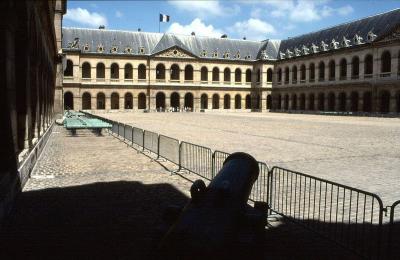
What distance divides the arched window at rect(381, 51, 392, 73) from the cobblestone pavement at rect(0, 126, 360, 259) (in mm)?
42278

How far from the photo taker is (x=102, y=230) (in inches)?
231

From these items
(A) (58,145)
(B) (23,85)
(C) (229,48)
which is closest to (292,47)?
(C) (229,48)

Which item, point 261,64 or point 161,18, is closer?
point 161,18

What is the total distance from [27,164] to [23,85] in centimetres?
242

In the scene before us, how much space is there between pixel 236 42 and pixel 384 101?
3094cm

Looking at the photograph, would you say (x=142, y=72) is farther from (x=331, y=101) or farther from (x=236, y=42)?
(x=331, y=101)

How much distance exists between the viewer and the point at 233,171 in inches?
179

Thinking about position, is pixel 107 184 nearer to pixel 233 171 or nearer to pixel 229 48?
pixel 233 171

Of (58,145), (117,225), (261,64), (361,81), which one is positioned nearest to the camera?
(117,225)

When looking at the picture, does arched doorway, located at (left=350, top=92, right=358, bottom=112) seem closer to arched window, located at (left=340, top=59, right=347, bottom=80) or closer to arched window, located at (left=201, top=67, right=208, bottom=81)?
arched window, located at (left=340, top=59, right=347, bottom=80)

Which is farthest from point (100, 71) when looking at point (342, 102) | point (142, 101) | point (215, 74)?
point (342, 102)

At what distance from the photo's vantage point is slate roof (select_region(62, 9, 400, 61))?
4947 cm

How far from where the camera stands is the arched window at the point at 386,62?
149ft

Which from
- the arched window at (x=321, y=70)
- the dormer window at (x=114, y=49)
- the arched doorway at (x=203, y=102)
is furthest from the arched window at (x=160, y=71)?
the arched window at (x=321, y=70)
